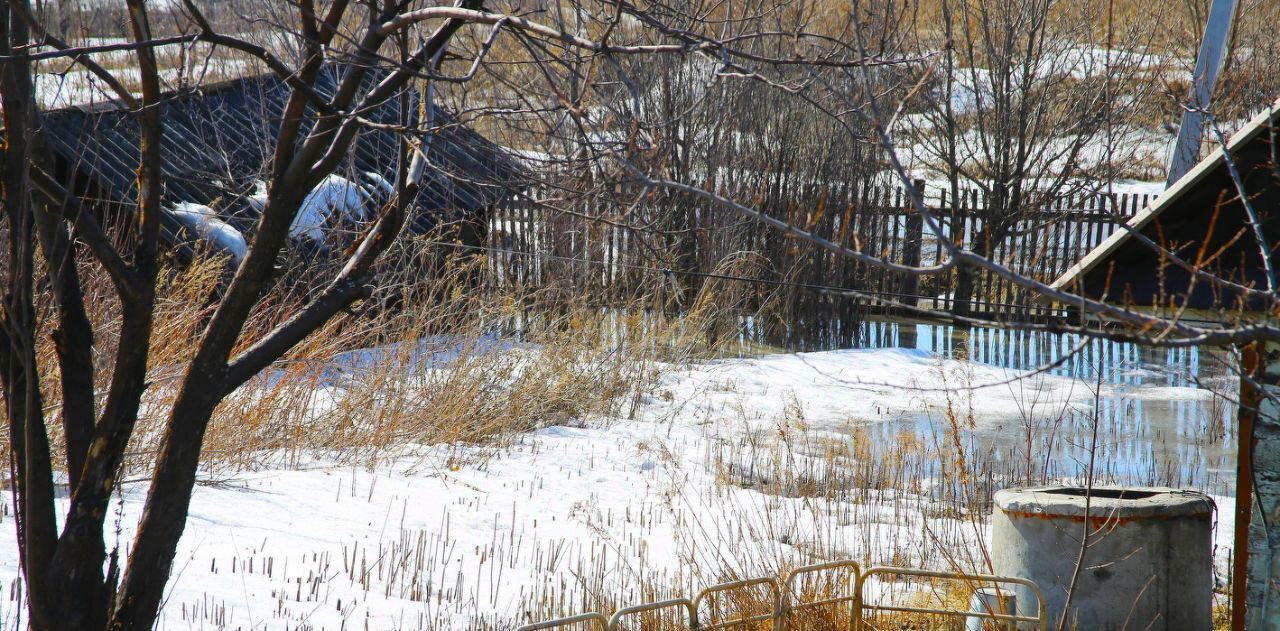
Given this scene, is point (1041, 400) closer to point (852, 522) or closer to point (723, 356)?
point (723, 356)

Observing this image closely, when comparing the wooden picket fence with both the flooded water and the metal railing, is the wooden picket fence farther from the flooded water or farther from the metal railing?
the metal railing

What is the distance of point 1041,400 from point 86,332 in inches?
397

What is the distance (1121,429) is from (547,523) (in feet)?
20.3

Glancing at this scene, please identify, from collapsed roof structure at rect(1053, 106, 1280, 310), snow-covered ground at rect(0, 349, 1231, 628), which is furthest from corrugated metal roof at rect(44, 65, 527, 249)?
collapsed roof structure at rect(1053, 106, 1280, 310)

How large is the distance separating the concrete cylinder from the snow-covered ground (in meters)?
0.42

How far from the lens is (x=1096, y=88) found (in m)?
16.5

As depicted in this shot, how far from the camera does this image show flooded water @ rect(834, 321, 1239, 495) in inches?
309

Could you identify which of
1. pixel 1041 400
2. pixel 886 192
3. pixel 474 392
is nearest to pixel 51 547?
pixel 474 392

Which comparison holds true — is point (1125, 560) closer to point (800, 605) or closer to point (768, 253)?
point (800, 605)

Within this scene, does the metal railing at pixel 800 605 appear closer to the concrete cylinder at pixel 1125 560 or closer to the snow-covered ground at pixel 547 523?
the concrete cylinder at pixel 1125 560

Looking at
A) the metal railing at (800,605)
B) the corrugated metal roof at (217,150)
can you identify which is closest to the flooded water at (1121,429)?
the metal railing at (800,605)

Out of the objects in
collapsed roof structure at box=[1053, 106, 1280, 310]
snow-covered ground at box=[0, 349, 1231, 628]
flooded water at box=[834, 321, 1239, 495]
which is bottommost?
snow-covered ground at box=[0, 349, 1231, 628]

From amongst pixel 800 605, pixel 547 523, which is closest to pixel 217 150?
pixel 547 523

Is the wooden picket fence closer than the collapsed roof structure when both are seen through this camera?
No
